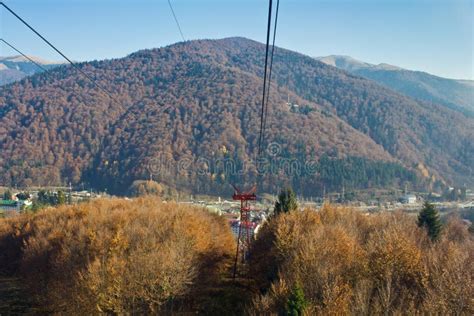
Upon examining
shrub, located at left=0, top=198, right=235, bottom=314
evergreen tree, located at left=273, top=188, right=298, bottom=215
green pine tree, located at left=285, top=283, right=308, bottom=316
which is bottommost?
shrub, located at left=0, top=198, right=235, bottom=314

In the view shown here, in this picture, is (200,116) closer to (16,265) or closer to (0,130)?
(0,130)

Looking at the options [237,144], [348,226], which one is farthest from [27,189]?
[348,226]

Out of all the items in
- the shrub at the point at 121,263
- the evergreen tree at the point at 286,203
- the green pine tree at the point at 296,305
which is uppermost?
the evergreen tree at the point at 286,203

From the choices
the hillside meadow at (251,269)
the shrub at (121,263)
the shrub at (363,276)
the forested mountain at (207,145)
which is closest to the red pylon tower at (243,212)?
the hillside meadow at (251,269)

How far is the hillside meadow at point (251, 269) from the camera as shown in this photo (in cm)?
1956

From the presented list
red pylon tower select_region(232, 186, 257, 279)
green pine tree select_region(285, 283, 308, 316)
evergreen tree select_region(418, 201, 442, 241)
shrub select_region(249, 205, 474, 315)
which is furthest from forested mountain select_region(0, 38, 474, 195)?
green pine tree select_region(285, 283, 308, 316)

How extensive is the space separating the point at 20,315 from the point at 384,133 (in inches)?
7039

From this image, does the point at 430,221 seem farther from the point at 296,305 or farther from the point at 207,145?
the point at 207,145

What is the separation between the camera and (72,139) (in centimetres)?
16800

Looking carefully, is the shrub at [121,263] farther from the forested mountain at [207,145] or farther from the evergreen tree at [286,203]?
the forested mountain at [207,145]

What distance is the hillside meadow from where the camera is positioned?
64.2ft

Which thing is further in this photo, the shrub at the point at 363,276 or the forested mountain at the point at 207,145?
the forested mountain at the point at 207,145

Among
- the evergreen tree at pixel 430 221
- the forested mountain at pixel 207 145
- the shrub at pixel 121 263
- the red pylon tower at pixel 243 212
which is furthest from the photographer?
the forested mountain at pixel 207 145

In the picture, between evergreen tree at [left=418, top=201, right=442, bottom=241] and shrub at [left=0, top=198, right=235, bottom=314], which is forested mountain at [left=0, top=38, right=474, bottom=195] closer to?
evergreen tree at [left=418, top=201, right=442, bottom=241]
